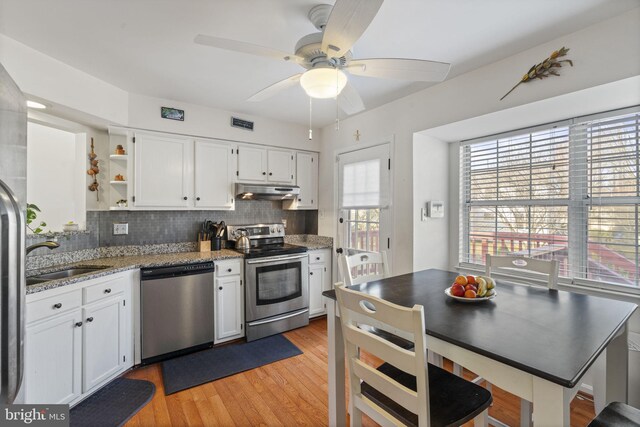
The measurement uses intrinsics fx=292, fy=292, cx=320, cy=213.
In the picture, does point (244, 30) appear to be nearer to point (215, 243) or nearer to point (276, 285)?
point (215, 243)

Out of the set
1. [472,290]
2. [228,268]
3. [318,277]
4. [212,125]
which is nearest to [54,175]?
[212,125]

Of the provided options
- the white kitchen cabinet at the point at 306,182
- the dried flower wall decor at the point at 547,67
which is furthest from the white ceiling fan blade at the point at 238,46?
the white kitchen cabinet at the point at 306,182

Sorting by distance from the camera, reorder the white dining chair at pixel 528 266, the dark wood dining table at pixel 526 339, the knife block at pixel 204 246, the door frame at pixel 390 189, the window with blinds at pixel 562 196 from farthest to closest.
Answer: the knife block at pixel 204 246 → the door frame at pixel 390 189 → the window with blinds at pixel 562 196 → the white dining chair at pixel 528 266 → the dark wood dining table at pixel 526 339

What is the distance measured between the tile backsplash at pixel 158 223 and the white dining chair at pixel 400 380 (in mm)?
2611

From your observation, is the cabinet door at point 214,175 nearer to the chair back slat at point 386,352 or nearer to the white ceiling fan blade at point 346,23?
the white ceiling fan blade at point 346,23

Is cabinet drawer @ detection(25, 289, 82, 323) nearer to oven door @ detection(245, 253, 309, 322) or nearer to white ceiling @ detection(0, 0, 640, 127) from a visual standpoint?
oven door @ detection(245, 253, 309, 322)

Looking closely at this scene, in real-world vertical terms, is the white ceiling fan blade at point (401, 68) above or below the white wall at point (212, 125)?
below

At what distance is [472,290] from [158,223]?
10.2 feet

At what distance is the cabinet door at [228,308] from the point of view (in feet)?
9.71

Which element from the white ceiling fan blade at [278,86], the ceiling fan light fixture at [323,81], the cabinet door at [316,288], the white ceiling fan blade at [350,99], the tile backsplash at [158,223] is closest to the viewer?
the ceiling fan light fixture at [323,81]

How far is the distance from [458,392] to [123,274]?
8.38 ft

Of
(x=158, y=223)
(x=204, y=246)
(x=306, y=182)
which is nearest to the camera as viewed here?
(x=158, y=223)

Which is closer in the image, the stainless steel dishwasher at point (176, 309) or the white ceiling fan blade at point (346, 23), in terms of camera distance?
the white ceiling fan blade at point (346, 23)

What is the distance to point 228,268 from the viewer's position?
3021mm
